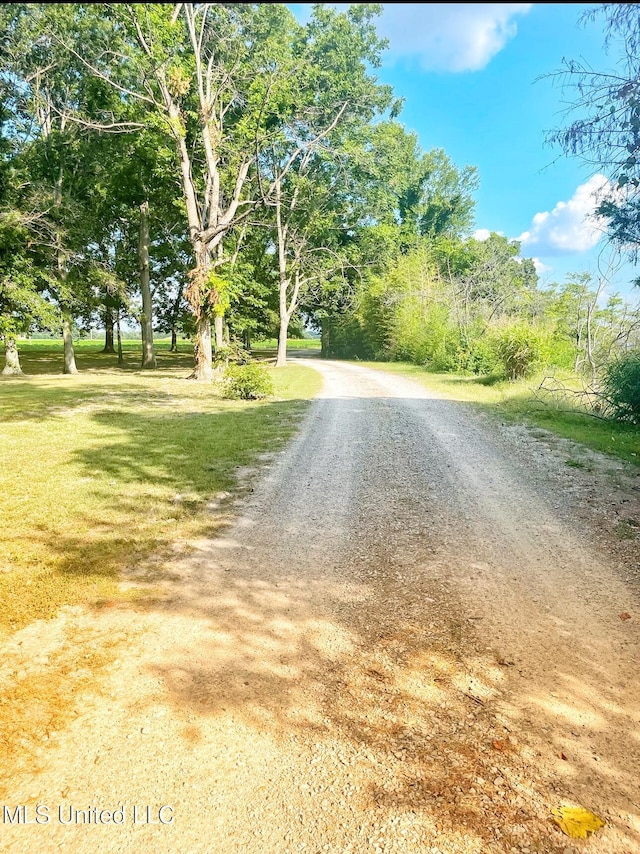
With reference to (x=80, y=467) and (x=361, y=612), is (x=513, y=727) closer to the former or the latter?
(x=361, y=612)

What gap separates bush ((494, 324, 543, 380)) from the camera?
48.8 feet

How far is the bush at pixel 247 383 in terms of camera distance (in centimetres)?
1267

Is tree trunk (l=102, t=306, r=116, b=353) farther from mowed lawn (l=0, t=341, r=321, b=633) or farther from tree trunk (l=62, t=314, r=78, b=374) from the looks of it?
mowed lawn (l=0, t=341, r=321, b=633)

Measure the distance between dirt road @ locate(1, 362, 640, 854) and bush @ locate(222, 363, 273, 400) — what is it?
323 inches

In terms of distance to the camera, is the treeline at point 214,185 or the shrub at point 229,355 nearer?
the treeline at point 214,185

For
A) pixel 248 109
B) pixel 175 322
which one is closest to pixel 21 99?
pixel 248 109

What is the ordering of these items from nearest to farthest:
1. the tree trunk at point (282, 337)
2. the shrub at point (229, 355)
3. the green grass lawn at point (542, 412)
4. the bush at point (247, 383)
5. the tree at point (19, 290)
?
the green grass lawn at point (542, 412) → the bush at point (247, 383) → the shrub at point (229, 355) → the tree at point (19, 290) → the tree trunk at point (282, 337)

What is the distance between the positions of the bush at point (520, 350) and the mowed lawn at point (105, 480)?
675cm

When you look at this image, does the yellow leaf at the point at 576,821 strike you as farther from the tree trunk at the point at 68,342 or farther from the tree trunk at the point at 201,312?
the tree trunk at the point at 68,342

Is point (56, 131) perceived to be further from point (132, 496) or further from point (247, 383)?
point (132, 496)

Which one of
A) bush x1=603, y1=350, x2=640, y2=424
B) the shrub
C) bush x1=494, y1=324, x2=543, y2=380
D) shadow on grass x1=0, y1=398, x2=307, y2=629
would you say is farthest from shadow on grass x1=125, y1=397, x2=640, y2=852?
the shrub

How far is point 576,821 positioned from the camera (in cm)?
189

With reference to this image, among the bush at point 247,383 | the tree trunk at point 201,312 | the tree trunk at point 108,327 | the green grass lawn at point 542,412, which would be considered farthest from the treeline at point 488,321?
the tree trunk at point 108,327

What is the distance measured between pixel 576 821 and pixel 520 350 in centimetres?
1454
